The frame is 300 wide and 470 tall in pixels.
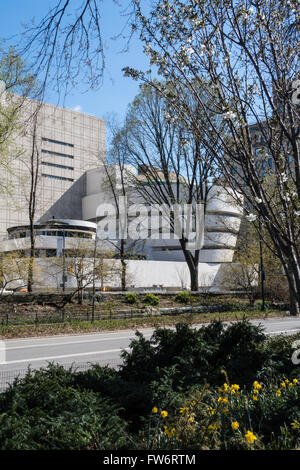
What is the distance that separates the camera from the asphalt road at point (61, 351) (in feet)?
35.0

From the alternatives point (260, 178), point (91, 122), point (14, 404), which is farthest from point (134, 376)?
point (91, 122)

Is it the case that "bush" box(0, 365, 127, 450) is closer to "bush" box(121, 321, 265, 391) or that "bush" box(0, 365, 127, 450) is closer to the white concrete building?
"bush" box(121, 321, 265, 391)

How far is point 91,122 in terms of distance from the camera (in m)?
75.7

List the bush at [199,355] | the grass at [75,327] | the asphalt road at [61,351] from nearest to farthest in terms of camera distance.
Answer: the bush at [199,355]
the asphalt road at [61,351]
the grass at [75,327]

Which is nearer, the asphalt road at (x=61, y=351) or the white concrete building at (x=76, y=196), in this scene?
the asphalt road at (x=61, y=351)

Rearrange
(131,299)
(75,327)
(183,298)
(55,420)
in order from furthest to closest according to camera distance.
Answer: (183,298)
(131,299)
(75,327)
(55,420)

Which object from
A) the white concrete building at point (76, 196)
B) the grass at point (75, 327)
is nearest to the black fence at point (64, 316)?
the grass at point (75, 327)

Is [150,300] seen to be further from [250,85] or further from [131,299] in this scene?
[250,85]

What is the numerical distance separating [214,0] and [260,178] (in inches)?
91.4

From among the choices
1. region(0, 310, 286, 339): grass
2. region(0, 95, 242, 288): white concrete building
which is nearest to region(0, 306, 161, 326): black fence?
region(0, 310, 286, 339): grass

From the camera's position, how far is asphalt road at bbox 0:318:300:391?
10.7 metres

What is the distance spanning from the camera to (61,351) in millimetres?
12984

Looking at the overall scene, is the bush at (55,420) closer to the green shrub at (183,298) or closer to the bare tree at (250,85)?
the bare tree at (250,85)

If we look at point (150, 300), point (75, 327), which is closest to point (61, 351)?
point (75, 327)
